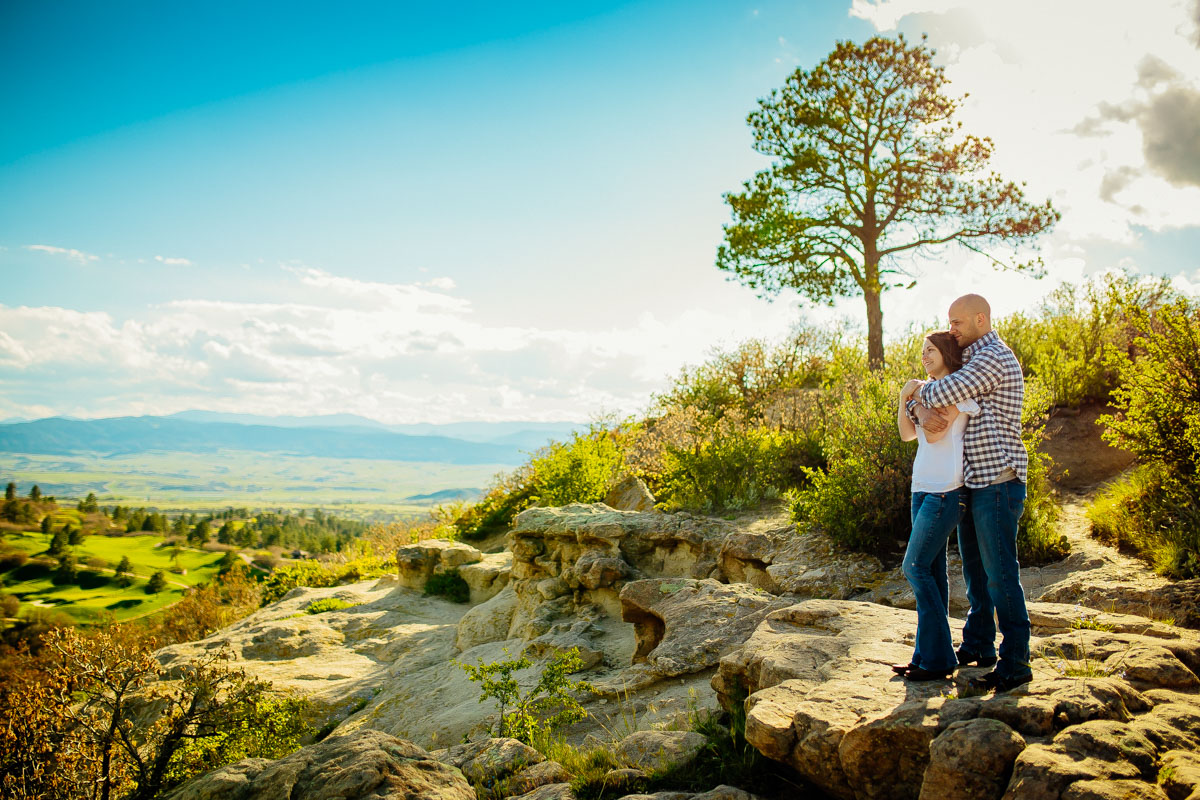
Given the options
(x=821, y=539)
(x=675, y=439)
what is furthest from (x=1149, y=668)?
(x=675, y=439)

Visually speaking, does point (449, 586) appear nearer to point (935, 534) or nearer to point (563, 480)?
point (563, 480)

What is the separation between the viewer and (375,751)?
157 inches

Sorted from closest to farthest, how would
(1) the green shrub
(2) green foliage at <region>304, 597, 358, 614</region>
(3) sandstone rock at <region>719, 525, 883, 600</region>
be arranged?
(3) sandstone rock at <region>719, 525, 883, 600</region>, (2) green foliage at <region>304, 597, 358, 614</region>, (1) the green shrub

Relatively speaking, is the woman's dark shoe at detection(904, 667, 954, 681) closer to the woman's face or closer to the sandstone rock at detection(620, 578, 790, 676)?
the woman's face

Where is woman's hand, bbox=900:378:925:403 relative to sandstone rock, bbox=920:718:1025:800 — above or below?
above

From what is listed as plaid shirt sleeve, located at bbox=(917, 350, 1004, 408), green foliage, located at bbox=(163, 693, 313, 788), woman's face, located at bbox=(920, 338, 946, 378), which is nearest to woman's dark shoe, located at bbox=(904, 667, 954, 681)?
plaid shirt sleeve, located at bbox=(917, 350, 1004, 408)

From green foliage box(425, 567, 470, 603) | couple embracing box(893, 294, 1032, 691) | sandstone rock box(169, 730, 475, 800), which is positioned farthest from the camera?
green foliage box(425, 567, 470, 603)

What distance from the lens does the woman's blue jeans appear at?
3994 mm

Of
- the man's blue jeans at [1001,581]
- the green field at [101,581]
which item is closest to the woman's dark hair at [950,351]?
the man's blue jeans at [1001,581]

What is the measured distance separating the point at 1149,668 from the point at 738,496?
690 centimetres

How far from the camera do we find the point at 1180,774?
266 cm

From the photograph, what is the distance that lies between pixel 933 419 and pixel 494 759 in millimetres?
3642

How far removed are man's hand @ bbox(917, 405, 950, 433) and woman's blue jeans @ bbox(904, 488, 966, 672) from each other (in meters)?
0.39

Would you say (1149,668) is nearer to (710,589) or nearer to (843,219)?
(710,589)
